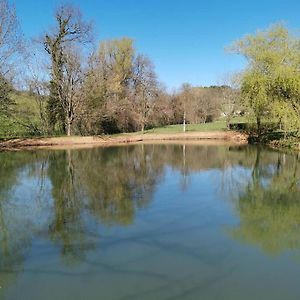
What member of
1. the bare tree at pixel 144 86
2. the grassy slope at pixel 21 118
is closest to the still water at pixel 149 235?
the grassy slope at pixel 21 118

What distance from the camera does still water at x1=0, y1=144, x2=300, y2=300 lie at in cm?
523

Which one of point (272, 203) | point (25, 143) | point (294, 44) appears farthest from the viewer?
point (25, 143)

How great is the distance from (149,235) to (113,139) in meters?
22.5

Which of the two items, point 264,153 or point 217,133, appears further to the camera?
point 217,133

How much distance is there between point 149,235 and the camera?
7.38 meters

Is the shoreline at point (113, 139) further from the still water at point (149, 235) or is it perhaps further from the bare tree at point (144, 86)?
the still water at point (149, 235)

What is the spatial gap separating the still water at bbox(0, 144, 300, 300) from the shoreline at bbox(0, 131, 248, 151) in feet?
39.4

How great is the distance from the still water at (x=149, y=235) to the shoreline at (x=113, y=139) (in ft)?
39.4

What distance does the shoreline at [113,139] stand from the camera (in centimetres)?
2680

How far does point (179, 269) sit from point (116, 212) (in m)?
3.55

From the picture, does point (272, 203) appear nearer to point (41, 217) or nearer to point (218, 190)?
point (218, 190)

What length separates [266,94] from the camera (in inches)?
989

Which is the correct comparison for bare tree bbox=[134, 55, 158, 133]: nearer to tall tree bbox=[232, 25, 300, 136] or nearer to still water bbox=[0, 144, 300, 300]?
tall tree bbox=[232, 25, 300, 136]

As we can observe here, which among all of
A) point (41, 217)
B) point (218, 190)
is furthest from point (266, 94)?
point (41, 217)
